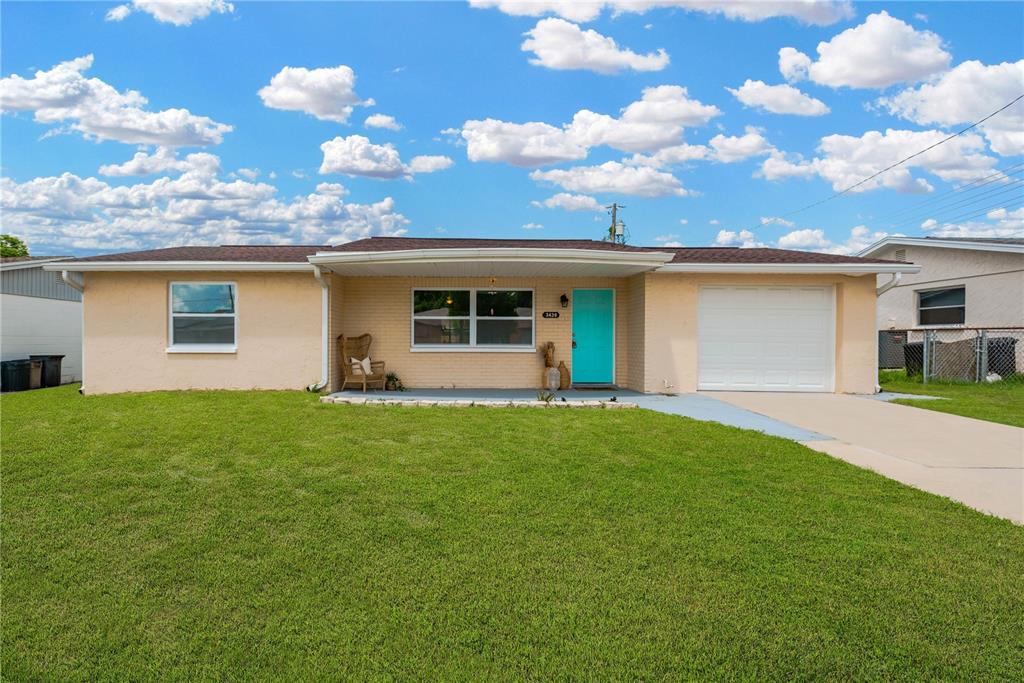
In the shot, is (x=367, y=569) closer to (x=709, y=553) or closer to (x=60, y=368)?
(x=709, y=553)

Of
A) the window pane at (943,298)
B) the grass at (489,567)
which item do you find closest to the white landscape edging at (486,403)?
the grass at (489,567)

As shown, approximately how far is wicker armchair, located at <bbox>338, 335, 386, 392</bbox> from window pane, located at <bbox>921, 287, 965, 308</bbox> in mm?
17618

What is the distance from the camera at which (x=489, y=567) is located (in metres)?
3.85

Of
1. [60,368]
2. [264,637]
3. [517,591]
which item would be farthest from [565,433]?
[60,368]

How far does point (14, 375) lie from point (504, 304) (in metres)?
11.6

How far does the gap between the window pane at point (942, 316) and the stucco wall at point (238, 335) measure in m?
18.8

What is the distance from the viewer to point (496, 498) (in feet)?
16.8

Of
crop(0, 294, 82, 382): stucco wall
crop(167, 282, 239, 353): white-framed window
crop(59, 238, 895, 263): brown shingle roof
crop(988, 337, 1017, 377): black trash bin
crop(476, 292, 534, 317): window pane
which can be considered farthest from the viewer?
crop(988, 337, 1017, 377): black trash bin

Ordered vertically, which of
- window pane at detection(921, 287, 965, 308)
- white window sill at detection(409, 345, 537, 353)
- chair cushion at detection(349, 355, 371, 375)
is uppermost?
window pane at detection(921, 287, 965, 308)

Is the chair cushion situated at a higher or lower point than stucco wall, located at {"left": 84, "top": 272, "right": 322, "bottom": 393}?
lower

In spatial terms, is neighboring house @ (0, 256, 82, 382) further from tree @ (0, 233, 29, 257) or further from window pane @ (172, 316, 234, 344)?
tree @ (0, 233, 29, 257)

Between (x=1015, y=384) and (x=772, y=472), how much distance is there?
1291cm

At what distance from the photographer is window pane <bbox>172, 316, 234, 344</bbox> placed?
1194 centimetres

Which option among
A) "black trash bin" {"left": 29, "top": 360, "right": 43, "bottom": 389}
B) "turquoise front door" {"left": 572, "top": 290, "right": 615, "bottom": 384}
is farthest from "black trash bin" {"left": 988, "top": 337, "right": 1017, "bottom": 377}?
"black trash bin" {"left": 29, "top": 360, "right": 43, "bottom": 389}
